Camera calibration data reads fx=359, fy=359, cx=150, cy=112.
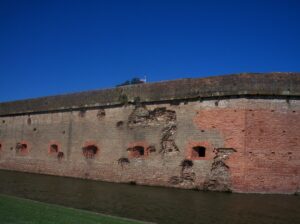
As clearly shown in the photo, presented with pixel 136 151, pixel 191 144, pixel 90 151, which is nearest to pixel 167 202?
pixel 191 144

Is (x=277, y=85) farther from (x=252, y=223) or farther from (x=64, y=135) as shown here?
(x=64, y=135)

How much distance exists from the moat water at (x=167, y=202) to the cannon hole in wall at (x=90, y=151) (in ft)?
8.13

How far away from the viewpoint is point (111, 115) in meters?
15.6

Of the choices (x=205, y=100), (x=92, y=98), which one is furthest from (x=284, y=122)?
(x=92, y=98)

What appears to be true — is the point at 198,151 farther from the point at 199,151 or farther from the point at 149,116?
the point at 149,116

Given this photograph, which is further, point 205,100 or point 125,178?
point 125,178

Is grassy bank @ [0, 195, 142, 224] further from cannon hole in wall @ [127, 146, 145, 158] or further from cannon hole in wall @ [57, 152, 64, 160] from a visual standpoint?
cannon hole in wall @ [57, 152, 64, 160]

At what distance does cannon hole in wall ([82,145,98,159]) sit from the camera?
16025 millimetres

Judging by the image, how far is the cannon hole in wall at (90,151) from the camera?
16.0 meters

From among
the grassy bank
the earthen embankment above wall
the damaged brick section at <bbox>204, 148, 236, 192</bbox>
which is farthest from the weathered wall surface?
the grassy bank

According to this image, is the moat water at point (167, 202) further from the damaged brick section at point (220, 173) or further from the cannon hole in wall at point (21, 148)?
the cannon hole in wall at point (21, 148)

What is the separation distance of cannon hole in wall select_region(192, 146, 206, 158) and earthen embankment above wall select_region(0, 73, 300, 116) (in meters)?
1.88

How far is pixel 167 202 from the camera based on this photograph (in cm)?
1022

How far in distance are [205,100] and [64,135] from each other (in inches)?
307
